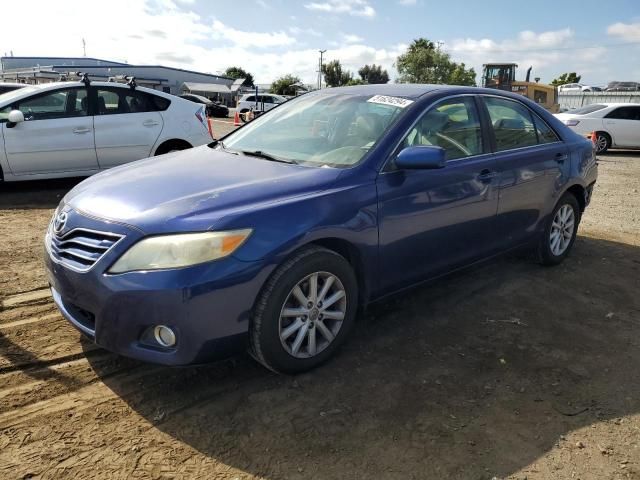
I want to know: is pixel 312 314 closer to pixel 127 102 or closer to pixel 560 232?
pixel 560 232

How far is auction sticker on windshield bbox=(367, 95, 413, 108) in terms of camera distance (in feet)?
12.1

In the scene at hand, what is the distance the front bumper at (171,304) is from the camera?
2.52 meters

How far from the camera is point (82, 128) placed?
7477mm

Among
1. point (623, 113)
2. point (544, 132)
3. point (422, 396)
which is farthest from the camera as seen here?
point (623, 113)

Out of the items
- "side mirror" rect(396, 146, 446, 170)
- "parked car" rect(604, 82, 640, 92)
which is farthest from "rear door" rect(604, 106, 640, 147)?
"parked car" rect(604, 82, 640, 92)

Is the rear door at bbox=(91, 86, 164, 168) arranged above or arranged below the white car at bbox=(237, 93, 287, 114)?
below

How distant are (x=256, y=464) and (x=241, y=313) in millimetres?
705

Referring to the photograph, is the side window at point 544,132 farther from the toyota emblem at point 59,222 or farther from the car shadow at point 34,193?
the car shadow at point 34,193

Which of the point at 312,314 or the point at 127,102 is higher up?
the point at 127,102

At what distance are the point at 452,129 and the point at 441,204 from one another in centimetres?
64

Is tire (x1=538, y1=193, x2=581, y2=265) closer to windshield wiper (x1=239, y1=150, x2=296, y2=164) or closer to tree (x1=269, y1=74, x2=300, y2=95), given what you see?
windshield wiper (x1=239, y1=150, x2=296, y2=164)

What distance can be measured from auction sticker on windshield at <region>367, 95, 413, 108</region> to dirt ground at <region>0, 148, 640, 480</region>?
1503mm

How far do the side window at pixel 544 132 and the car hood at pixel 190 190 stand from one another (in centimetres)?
246

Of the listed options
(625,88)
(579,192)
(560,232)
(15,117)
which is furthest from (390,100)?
(625,88)
